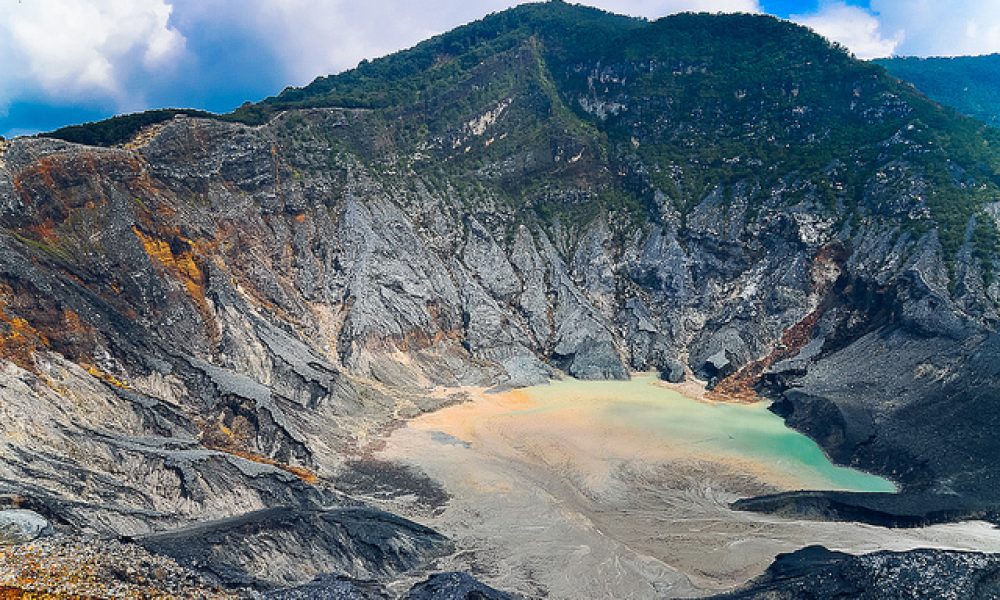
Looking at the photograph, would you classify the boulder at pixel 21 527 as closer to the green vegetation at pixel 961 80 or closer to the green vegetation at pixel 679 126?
the green vegetation at pixel 679 126

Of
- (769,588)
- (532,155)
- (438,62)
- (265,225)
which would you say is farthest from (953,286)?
(438,62)

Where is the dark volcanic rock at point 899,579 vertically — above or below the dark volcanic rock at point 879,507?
above

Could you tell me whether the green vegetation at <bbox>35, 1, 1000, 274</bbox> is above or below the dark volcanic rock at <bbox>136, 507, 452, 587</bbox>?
above

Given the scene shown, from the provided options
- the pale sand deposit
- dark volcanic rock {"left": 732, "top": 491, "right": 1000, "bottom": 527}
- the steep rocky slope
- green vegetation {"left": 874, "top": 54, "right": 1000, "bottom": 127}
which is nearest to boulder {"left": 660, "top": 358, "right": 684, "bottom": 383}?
the steep rocky slope

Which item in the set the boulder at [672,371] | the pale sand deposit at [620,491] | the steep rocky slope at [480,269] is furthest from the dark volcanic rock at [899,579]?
the boulder at [672,371]

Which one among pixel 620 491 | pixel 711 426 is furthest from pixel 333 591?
pixel 711 426

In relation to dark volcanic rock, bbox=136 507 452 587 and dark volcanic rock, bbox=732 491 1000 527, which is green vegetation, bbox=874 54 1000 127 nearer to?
dark volcanic rock, bbox=732 491 1000 527
